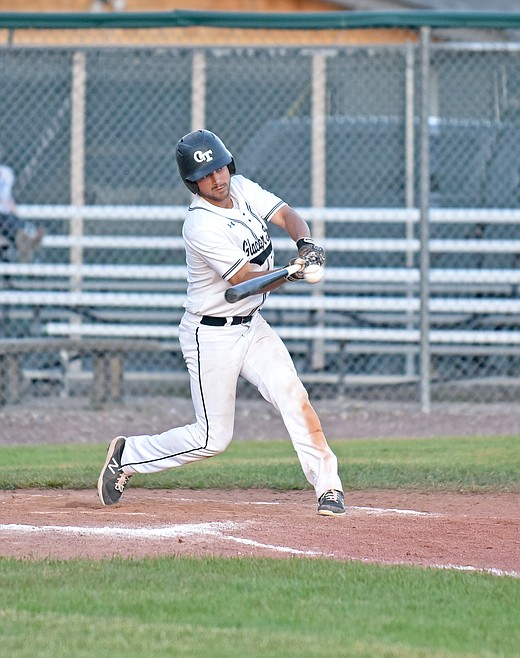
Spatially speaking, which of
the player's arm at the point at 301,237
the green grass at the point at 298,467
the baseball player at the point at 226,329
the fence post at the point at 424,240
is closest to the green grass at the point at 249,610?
the baseball player at the point at 226,329

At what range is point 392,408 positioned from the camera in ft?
33.4

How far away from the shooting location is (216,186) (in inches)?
224

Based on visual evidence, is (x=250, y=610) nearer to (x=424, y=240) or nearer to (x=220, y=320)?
(x=220, y=320)

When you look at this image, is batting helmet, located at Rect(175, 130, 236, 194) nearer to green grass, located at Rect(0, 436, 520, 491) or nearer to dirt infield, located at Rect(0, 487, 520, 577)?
dirt infield, located at Rect(0, 487, 520, 577)

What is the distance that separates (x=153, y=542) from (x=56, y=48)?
6.22 metres

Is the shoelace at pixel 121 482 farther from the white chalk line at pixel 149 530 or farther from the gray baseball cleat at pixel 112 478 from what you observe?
the white chalk line at pixel 149 530

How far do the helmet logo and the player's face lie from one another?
0.21 ft

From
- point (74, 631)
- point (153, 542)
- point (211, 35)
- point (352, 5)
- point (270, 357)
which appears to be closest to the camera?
point (74, 631)

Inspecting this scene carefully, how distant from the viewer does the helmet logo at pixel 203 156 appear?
221 inches

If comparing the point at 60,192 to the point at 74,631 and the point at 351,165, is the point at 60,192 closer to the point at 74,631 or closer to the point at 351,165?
the point at 351,165

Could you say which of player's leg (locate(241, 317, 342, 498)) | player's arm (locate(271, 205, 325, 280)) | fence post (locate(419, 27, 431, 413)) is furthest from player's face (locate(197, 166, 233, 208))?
fence post (locate(419, 27, 431, 413))

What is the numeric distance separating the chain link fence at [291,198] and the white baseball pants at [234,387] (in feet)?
14.5

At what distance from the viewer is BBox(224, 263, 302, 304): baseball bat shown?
17.4 feet

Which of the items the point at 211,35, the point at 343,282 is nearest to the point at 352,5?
the point at 211,35
